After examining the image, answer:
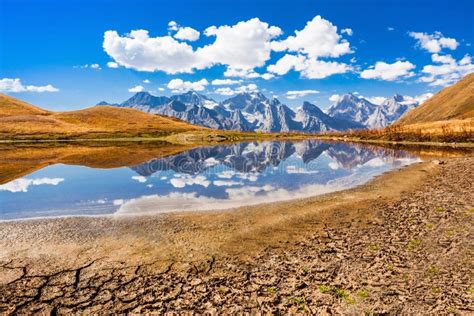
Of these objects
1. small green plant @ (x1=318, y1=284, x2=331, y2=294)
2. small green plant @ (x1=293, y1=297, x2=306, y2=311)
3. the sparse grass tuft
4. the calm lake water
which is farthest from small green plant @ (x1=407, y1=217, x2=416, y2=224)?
small green plant @ (x1=293, y1=297, x2=306, y2=311)

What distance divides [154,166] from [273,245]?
150ft

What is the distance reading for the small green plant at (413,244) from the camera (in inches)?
673

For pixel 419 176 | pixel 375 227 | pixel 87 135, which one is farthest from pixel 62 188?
pixel 87 135

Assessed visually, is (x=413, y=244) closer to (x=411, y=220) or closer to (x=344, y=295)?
(x=411, y=220)

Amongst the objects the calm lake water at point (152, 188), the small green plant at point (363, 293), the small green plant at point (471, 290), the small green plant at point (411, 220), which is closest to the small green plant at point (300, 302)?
the small green plant at point (363, 293)

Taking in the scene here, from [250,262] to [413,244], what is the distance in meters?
8.89

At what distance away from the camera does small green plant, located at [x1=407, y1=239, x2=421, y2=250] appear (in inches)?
673

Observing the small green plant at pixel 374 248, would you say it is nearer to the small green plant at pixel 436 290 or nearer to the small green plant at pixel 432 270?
the small green plant at pixel 432 270

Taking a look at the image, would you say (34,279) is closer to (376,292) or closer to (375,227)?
(376,292)

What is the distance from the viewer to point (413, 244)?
1752 cm

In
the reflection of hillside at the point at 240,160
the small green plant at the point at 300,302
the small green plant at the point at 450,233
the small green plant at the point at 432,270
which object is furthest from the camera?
the reflection of hillside at the point at 240,160

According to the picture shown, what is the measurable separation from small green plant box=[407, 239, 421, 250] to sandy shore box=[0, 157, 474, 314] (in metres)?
0.10

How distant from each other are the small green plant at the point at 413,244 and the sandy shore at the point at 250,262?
10 centimetres

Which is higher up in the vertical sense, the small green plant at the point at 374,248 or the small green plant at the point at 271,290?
the small green plant at the point at 374,248
